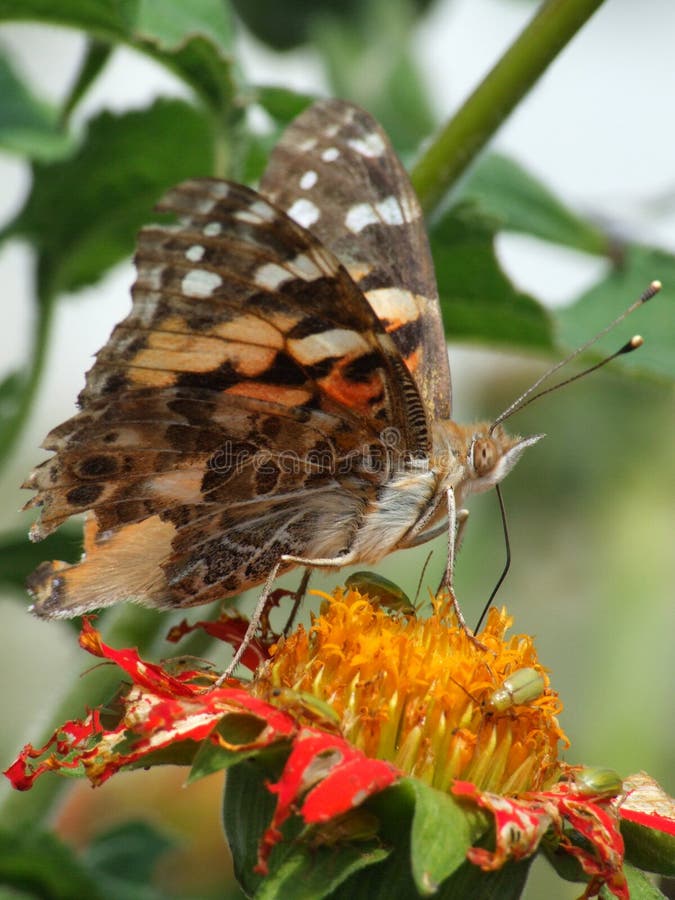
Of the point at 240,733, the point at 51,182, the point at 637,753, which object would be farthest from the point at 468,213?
the point at 637,753

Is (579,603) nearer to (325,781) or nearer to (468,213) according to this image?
(468,213)

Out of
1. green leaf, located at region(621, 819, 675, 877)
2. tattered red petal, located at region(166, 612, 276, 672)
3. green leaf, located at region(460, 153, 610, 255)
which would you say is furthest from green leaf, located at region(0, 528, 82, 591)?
green leaf, located at region(621, 819, 675, 877)

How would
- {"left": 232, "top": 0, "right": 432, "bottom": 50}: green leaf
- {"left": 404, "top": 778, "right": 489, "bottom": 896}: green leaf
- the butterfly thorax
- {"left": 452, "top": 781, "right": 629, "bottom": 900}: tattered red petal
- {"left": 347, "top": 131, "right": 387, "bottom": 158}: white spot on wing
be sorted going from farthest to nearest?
{"left": 232, "top": 0, "right": 432, "bottom": 50}: green leaf, {"left": 347, "top": 131, "right": 387, "bottom": 158}: white spot on wing, the butterfly thorax, {"left": 452, "top": 781, "right": 629, "bottom": 900}: tattered red petal, {"left": 404, "top": 778, "right": 489, "bottom": 896}: green leaf

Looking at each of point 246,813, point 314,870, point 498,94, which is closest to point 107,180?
point 498,94

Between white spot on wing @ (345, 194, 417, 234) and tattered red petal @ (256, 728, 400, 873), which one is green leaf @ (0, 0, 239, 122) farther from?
tattered red petal @ (256, 728, 400, 873)

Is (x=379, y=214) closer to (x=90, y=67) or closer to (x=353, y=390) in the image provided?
(x=353, y=390)

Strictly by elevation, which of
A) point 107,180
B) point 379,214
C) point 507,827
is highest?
point 107,180
